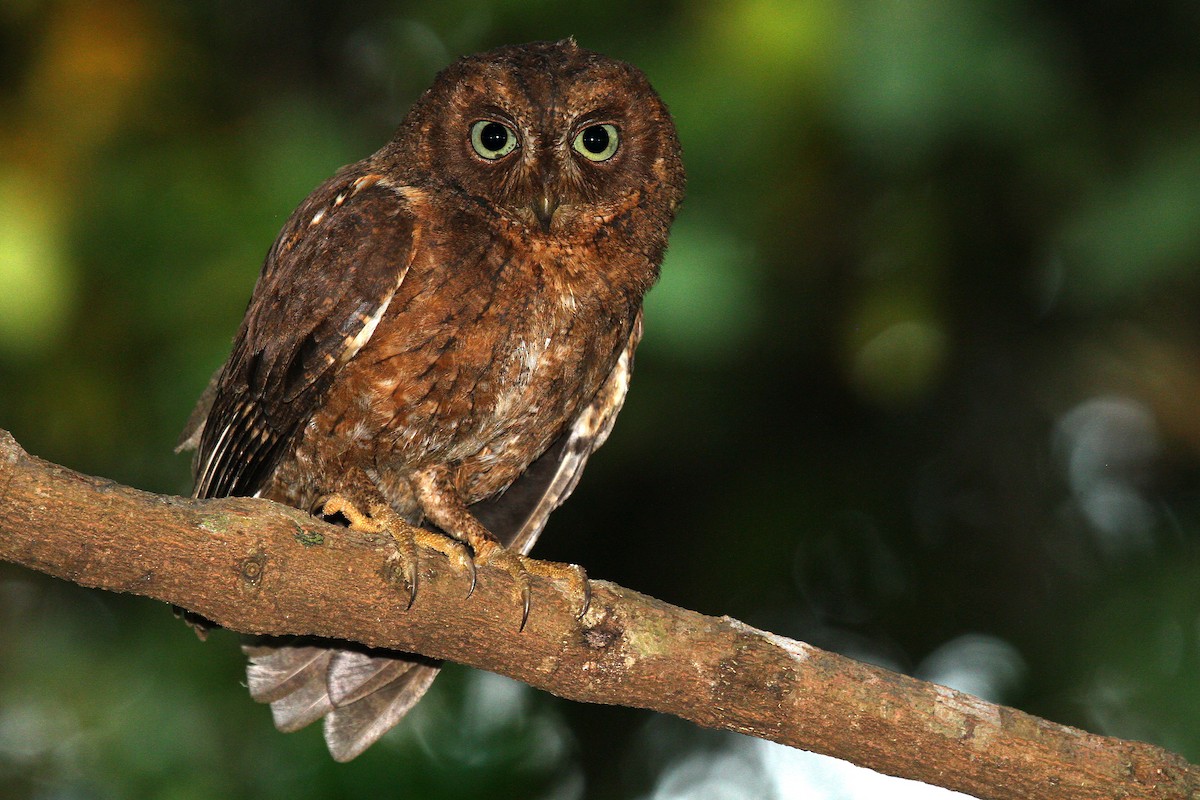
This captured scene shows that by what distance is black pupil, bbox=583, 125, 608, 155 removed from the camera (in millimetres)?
3540

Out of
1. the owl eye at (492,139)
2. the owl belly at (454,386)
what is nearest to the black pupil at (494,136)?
the owl eye at (492,139)

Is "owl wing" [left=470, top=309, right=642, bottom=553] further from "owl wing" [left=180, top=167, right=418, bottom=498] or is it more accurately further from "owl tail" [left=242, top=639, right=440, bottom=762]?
"owl wing" [left=180, top=167, right=418, bottom=498]

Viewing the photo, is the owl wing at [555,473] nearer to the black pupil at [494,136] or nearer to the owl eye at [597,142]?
the owl eye at [597,142]

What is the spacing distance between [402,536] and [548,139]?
3.76 feet

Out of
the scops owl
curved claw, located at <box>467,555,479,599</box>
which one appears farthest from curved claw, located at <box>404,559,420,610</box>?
the scops owl

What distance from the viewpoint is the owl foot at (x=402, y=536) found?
9.09ft

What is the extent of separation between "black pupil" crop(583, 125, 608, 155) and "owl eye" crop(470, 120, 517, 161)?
219 millimetres

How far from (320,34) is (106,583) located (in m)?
3.30

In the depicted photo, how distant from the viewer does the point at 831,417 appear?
251 inches

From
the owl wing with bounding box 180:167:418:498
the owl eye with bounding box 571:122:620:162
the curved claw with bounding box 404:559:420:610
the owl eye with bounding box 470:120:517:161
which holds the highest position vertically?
the owl eye with bounding box 571:122:620:162

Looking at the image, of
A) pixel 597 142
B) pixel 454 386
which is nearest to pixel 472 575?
pixel 454 386

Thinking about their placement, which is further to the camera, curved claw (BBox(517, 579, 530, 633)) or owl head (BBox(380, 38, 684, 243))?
owl head (BBox(380, 38, 684, 243))

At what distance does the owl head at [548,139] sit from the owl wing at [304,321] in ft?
0.69

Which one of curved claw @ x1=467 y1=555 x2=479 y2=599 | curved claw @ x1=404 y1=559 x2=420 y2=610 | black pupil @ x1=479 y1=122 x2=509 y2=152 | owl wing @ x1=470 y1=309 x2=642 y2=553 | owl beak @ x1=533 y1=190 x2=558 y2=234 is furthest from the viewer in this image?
owl wing @ x1=470 y1=309 x2=642 y2=553
